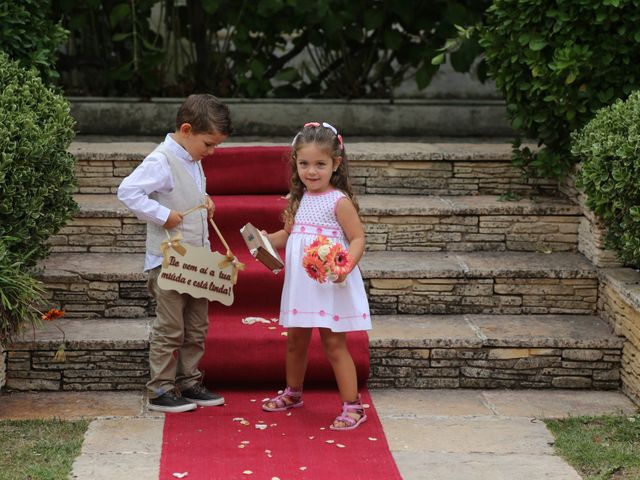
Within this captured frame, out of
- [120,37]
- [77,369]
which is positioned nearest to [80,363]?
[77,369]

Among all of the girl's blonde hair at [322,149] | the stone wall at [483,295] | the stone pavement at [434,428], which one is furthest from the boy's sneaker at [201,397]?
the stone wall at [483,295]

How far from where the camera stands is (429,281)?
19.8ft

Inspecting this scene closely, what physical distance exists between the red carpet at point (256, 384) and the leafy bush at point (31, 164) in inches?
38.2

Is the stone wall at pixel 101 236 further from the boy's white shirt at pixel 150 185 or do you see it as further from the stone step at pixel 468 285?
the boy's white shirt at pixel 150 185

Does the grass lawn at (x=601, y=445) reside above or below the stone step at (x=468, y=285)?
below

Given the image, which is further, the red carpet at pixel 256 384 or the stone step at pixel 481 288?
the stone step at pixel 481 288

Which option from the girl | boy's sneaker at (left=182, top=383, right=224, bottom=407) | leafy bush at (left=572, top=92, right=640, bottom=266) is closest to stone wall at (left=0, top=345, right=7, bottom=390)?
boy's sneaker at (left=182, top=383, right=224, bottom=407)

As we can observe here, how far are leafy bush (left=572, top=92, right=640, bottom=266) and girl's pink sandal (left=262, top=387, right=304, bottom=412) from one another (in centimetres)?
174

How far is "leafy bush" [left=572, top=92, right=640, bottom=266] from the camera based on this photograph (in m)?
5.39

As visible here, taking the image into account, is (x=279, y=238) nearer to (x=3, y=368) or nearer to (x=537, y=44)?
(x=3, y=368)

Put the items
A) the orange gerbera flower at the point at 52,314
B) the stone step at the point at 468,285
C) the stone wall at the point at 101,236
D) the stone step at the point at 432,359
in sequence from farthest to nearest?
the stone wall at the point at 101,236, the stone step at the point at 468,285, the orange gerbera flower at the point at 52,314, the stone step at the point at 432,359

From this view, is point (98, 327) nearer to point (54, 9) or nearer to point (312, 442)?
point (312, 442)

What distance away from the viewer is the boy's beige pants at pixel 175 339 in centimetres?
518

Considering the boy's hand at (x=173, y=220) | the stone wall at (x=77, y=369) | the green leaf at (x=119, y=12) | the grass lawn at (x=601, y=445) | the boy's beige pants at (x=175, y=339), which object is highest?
the green leaf at (x=119, y=12)
